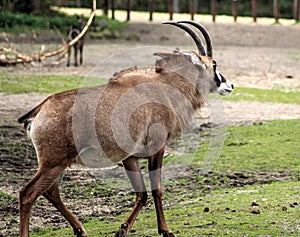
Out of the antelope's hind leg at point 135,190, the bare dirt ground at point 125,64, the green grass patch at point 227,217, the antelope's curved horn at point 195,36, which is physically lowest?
the bare dirt ground at point 125,64

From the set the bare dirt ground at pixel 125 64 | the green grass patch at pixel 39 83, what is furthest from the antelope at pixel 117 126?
the green grass patch at pixel 39 83

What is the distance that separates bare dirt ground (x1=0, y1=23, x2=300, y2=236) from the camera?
831 centimetres

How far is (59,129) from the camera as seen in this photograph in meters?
6.61

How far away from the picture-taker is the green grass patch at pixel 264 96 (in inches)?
642

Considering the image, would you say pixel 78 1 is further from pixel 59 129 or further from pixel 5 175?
pixel 59 129

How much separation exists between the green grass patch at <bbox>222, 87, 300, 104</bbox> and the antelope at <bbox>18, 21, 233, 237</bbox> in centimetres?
859

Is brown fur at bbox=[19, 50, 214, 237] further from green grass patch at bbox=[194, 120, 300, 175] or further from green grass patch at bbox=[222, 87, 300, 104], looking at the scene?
green grass patch at bbox=[222, 87, 300, 104]

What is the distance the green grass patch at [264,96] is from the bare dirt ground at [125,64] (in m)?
0.51

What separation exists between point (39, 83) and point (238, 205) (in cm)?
1084

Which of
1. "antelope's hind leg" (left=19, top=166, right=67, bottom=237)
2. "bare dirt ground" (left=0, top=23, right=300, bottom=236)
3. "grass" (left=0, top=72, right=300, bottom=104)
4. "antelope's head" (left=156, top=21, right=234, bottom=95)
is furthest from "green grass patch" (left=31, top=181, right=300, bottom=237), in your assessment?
"grass" (left=0, top=72, right=300, bottom=104)

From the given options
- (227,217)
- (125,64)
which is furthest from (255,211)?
(125,64)

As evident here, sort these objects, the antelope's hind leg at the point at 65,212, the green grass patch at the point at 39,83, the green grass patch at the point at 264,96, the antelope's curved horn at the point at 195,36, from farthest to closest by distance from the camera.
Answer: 1. the green grass patch at the point at 39,83
2. the green grass patch at the point at 264,96
3. the antelope's curved horn at the point at 195,36
4. the antelope's hind leg at the point at 65,212

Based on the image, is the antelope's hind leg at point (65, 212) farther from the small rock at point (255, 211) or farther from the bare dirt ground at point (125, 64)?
the small rock at point (255, 211)

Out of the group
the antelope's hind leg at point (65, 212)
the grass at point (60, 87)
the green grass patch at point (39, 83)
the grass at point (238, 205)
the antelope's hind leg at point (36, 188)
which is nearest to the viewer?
the antelope's hind leg at point (36, 188)
